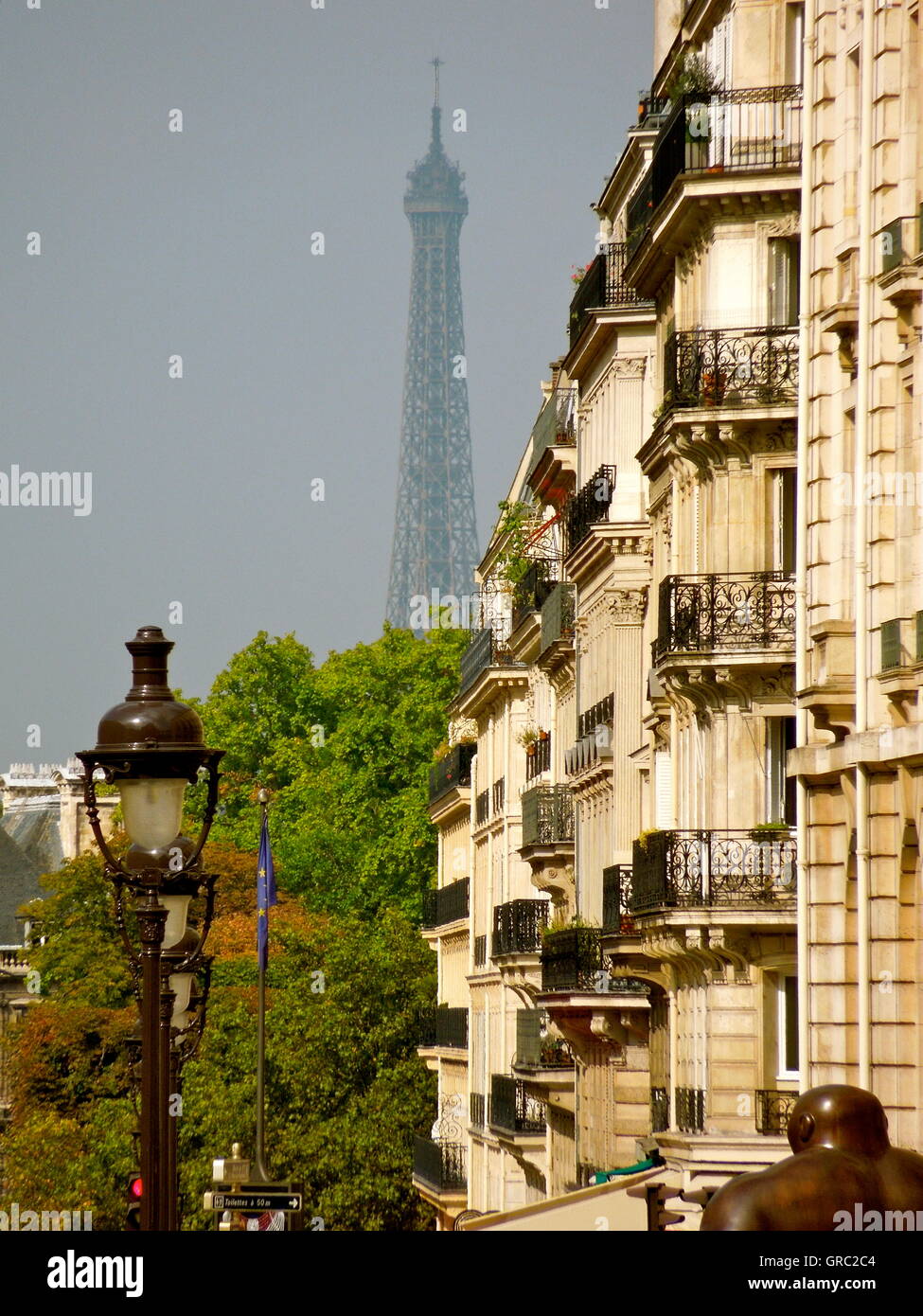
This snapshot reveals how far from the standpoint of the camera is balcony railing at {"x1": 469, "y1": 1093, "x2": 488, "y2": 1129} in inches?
2373

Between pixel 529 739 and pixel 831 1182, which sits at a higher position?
pixel 529 739

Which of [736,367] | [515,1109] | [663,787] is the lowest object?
[515,1109]

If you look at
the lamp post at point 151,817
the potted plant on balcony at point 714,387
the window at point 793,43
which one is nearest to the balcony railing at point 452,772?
the potted plant on balcony at point 714,387

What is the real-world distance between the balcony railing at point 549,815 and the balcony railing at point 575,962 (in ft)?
11.9

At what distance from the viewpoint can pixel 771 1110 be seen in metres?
31.0

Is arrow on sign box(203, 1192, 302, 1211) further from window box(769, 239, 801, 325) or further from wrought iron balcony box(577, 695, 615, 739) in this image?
wrought iron balcony box(577, 695, 615, 739)

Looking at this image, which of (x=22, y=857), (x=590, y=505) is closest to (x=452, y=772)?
(x=590, y=505)

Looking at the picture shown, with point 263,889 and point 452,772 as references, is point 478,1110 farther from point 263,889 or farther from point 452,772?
point 263,889

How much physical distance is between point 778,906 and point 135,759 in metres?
18.4

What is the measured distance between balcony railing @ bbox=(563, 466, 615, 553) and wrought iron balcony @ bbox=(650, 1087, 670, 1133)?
26.8 feet

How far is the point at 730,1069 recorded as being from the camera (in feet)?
103

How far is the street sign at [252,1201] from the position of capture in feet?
57.8

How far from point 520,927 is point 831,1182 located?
4472 centimetres

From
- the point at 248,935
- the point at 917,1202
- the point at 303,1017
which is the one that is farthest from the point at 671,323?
the point at 248,935
